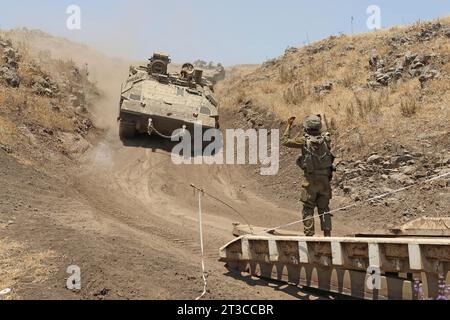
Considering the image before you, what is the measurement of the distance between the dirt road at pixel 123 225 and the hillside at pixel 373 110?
1.80 meters


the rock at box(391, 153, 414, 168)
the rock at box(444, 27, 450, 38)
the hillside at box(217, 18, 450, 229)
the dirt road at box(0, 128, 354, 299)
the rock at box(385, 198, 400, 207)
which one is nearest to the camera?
the dirt road at box(0, 128, 354, 299)

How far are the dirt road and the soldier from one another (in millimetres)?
1444

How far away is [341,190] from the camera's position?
38.3 ft

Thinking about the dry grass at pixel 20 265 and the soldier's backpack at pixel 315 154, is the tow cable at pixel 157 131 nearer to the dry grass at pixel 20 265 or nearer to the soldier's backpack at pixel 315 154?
the soldier's backpack at pixel 315 154

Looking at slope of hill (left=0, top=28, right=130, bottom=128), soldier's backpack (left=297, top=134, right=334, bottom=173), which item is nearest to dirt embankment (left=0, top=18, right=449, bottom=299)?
slope of hill (left=0, top=28, right=130, bottom=128)

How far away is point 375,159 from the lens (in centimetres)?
1145

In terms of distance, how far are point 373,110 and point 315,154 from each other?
7.73m

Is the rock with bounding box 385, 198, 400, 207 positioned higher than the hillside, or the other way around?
the hillside

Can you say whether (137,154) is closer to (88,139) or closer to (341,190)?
(88,139)

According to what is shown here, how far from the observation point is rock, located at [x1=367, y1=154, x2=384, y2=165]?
1136 centimetres

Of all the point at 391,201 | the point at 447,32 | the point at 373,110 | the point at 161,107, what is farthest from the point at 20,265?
the point at 447,32

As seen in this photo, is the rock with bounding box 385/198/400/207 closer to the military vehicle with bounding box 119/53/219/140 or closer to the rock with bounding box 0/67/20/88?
the military vehicle with bounding box 119/53/219/140

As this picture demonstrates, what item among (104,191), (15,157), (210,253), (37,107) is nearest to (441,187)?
(210,253)

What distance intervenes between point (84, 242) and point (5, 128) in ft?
23.3
